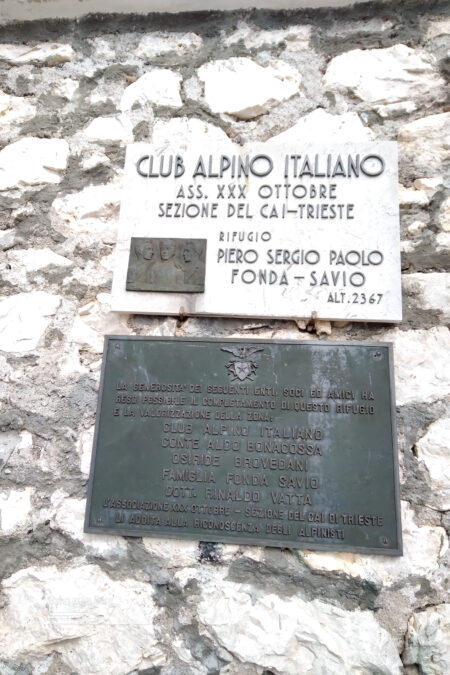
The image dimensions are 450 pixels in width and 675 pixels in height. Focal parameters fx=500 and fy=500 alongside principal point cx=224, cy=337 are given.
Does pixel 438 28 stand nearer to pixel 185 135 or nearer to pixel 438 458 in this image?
pixel 185 135

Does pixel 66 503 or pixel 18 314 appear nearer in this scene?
pixel 66 503

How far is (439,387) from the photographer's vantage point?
6.66 ft

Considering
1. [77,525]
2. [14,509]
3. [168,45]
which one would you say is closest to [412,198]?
[168,45]

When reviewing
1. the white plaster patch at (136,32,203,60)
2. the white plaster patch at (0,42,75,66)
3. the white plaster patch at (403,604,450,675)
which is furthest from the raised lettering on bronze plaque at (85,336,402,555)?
the white plaster patch at (0,42,75,66)

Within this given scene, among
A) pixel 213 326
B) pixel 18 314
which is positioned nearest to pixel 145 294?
pixel 213 326

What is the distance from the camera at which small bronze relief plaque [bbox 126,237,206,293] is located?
221 centimetres

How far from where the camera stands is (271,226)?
225 centimetres

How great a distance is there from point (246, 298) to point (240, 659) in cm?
139

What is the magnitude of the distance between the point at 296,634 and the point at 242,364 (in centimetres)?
103

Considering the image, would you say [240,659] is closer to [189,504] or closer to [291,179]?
[189,504]

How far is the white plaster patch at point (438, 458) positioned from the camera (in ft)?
6.32

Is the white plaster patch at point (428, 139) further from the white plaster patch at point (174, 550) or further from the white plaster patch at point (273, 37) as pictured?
the white plaster patch at point (174, 550)

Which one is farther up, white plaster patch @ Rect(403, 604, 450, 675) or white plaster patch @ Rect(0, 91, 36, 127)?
white plaster patch @ Rect(0, 91, 36, 127)

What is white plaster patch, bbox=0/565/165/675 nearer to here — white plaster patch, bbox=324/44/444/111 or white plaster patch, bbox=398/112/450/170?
white plaster patch, bbox=398/112/450/170
